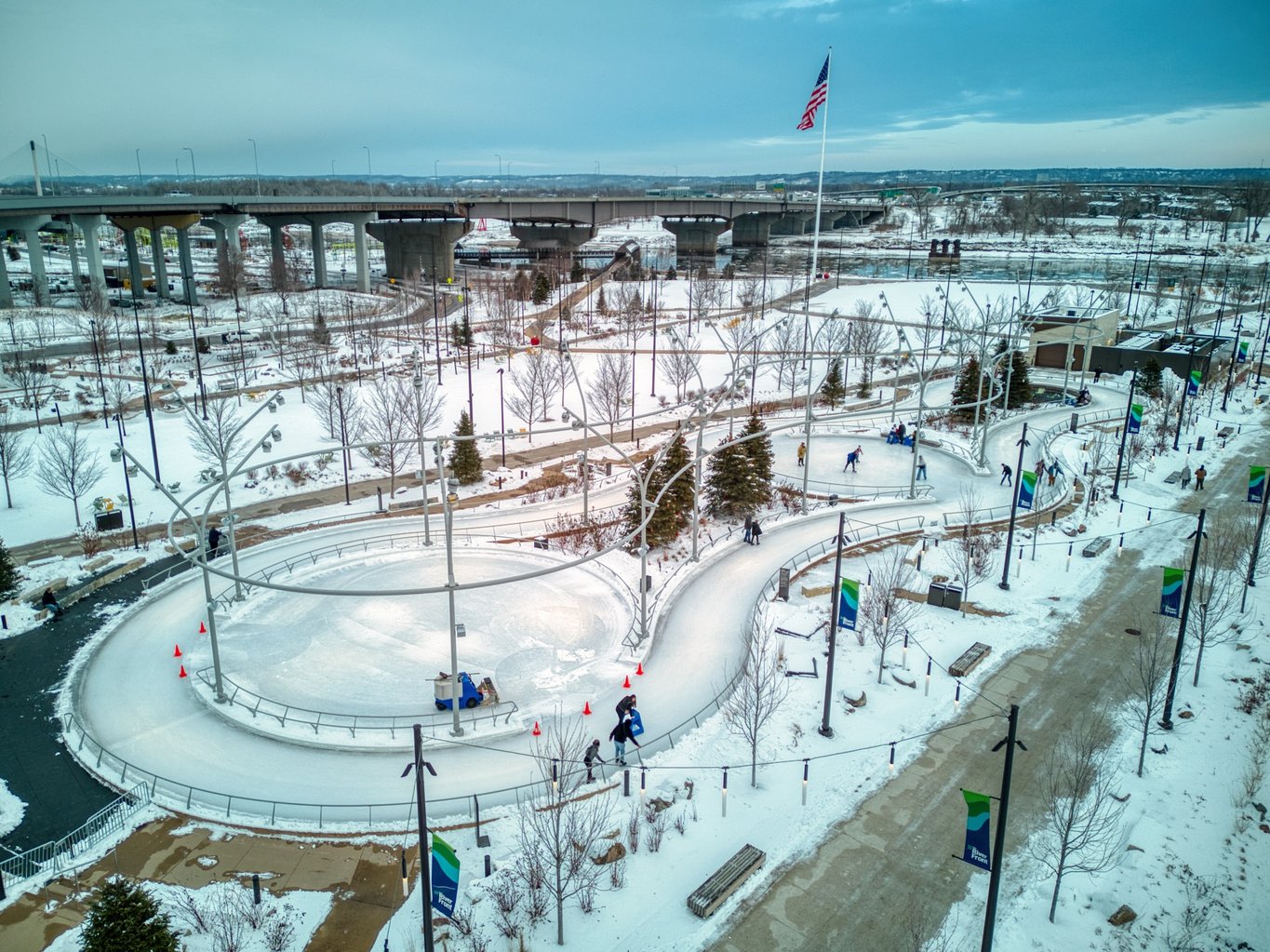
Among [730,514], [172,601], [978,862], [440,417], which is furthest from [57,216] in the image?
[978,862]

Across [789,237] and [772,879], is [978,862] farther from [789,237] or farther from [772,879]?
[789,237]

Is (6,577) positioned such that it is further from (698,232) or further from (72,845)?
(698,232)

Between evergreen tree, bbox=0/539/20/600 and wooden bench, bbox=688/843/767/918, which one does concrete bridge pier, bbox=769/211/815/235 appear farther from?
wooden bench, bbox=688/843/767/918

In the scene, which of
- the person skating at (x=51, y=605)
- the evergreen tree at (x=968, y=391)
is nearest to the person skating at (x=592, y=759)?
the person skating at (x=51, y=605)

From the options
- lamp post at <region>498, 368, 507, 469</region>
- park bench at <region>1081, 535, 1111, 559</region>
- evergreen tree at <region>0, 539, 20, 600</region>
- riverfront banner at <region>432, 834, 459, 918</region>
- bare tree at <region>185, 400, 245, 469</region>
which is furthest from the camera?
lamp post at <region>498, 368, 507, 469</region>

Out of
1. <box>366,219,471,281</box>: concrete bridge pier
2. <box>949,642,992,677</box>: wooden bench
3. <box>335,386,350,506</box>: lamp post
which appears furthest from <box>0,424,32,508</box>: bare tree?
<box>366,219,471,281</box>: concrete bridge pier

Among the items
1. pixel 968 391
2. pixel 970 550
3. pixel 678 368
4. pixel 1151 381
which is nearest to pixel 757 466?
pixel 970 550

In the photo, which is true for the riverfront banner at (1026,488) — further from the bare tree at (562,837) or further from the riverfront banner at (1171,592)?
the bare tree at (562,837)
